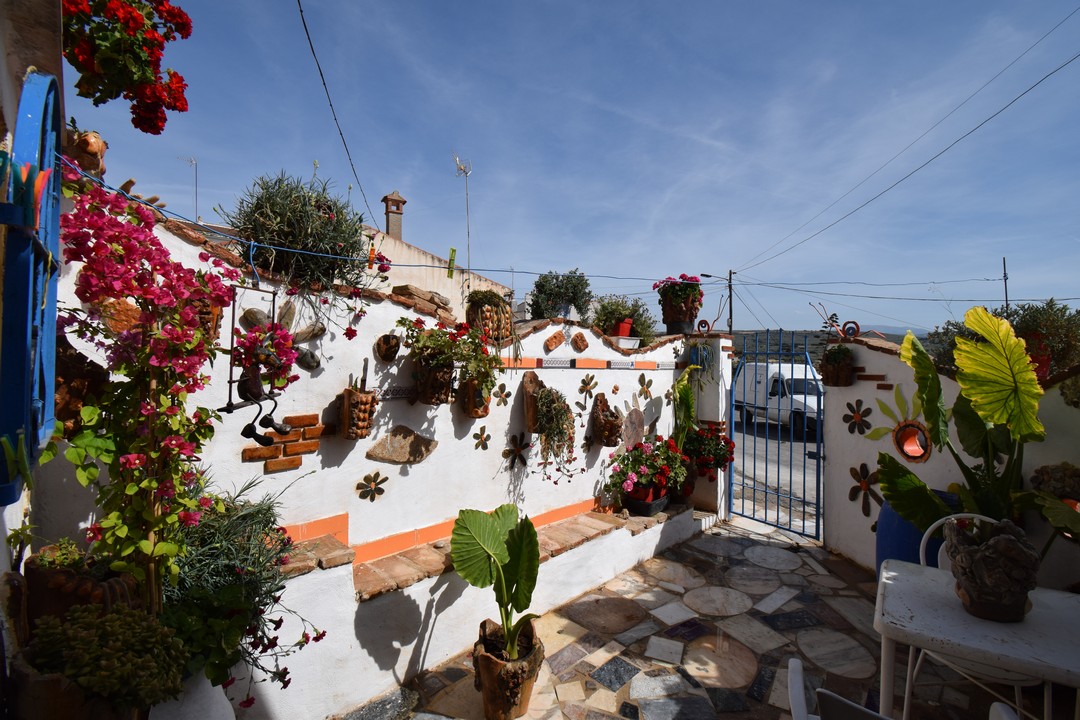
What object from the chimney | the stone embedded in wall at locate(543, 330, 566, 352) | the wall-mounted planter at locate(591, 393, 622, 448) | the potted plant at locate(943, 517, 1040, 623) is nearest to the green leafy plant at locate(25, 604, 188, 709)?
the potted plant at locate(943, 517, 1040, 623)

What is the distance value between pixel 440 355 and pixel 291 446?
0.98m

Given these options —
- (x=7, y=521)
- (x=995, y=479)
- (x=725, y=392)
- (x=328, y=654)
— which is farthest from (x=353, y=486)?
(x=725, y=392)

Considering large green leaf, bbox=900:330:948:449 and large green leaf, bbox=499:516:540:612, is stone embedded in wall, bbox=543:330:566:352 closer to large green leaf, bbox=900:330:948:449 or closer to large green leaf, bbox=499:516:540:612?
large green leaf, bbox=499:516:540:612

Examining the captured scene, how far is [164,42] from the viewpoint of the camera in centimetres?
194

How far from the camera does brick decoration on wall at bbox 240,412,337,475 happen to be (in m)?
2.57

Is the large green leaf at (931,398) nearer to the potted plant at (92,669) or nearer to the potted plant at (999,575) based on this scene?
the potted plant at (999,575)

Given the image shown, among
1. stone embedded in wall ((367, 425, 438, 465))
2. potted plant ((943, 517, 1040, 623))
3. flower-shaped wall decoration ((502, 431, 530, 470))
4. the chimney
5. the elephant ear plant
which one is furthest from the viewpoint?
the chimney

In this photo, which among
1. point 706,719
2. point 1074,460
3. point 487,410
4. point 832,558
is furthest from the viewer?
point 832,558

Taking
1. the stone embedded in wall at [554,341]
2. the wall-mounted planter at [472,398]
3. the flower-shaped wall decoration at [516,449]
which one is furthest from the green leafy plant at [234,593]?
the stone embedded in wall at [554,341]

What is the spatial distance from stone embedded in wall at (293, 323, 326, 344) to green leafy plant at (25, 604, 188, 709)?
160 centimetres

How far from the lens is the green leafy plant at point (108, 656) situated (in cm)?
114

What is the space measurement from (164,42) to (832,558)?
19.3 ft

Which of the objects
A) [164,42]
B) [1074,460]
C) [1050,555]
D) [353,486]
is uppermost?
[164,42]

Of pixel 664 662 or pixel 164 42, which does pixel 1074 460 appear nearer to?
pixel 664 662
